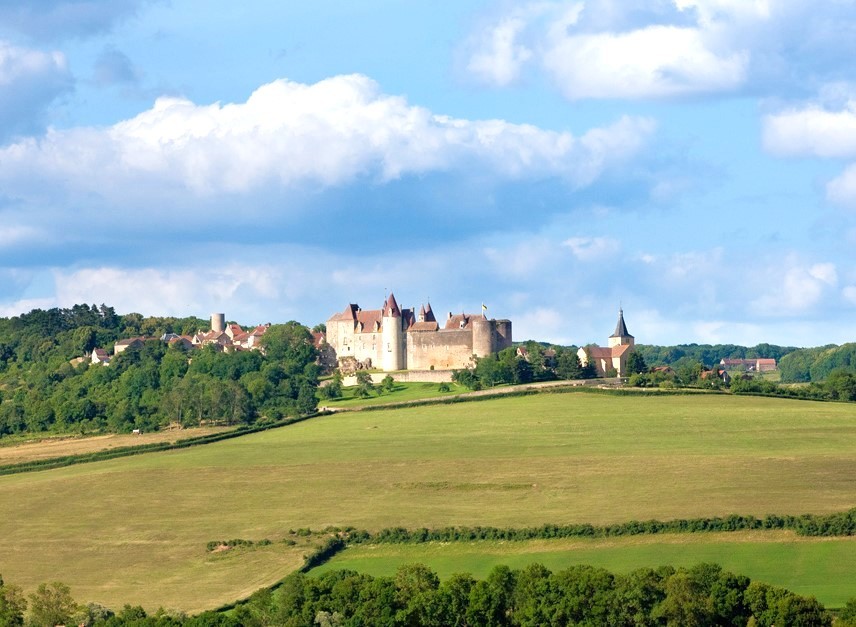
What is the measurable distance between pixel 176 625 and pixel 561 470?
116ft

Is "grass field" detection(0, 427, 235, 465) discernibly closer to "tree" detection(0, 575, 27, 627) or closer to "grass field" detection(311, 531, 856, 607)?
"grass field" detection(311, 531, 856, 607)

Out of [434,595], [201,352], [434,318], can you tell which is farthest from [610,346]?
[434,595]

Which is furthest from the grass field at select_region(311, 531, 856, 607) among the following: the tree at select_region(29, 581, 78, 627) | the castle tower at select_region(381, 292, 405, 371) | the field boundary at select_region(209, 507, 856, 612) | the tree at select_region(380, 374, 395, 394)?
the castle tower at select_region(381, 292, 405, 371)

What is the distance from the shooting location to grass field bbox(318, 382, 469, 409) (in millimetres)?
119938

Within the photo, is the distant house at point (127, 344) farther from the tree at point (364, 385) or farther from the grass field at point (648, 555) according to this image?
the grass field at point (648, 555)

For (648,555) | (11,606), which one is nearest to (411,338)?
(648,555)

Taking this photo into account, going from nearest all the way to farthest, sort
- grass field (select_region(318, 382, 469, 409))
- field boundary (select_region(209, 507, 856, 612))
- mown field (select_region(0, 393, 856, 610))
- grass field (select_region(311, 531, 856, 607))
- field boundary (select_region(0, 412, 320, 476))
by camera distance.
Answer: grass field (select_region(311, 531, 856, 607))
field boundary (select_region(209, 507, 856, 612))
mown field (select_region(0, 393, 856, 610))
field boundary (select_region(0, 412, 320, 476))
grass field (select_region(318, 382, 469, 409))

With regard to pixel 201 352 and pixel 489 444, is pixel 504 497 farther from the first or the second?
pixel 201 352

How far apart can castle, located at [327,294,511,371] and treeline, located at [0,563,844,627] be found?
74.4m

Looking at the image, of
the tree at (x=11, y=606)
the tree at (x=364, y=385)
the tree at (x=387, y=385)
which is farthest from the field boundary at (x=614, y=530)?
the tree at (x=387, y=385)

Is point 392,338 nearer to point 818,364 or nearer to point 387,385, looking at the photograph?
point 387,385

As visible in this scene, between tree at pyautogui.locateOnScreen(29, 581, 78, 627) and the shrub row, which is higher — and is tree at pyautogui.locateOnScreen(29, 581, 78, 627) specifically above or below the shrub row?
below

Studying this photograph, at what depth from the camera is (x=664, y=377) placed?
12194 cm

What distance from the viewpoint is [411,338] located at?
139 meters
